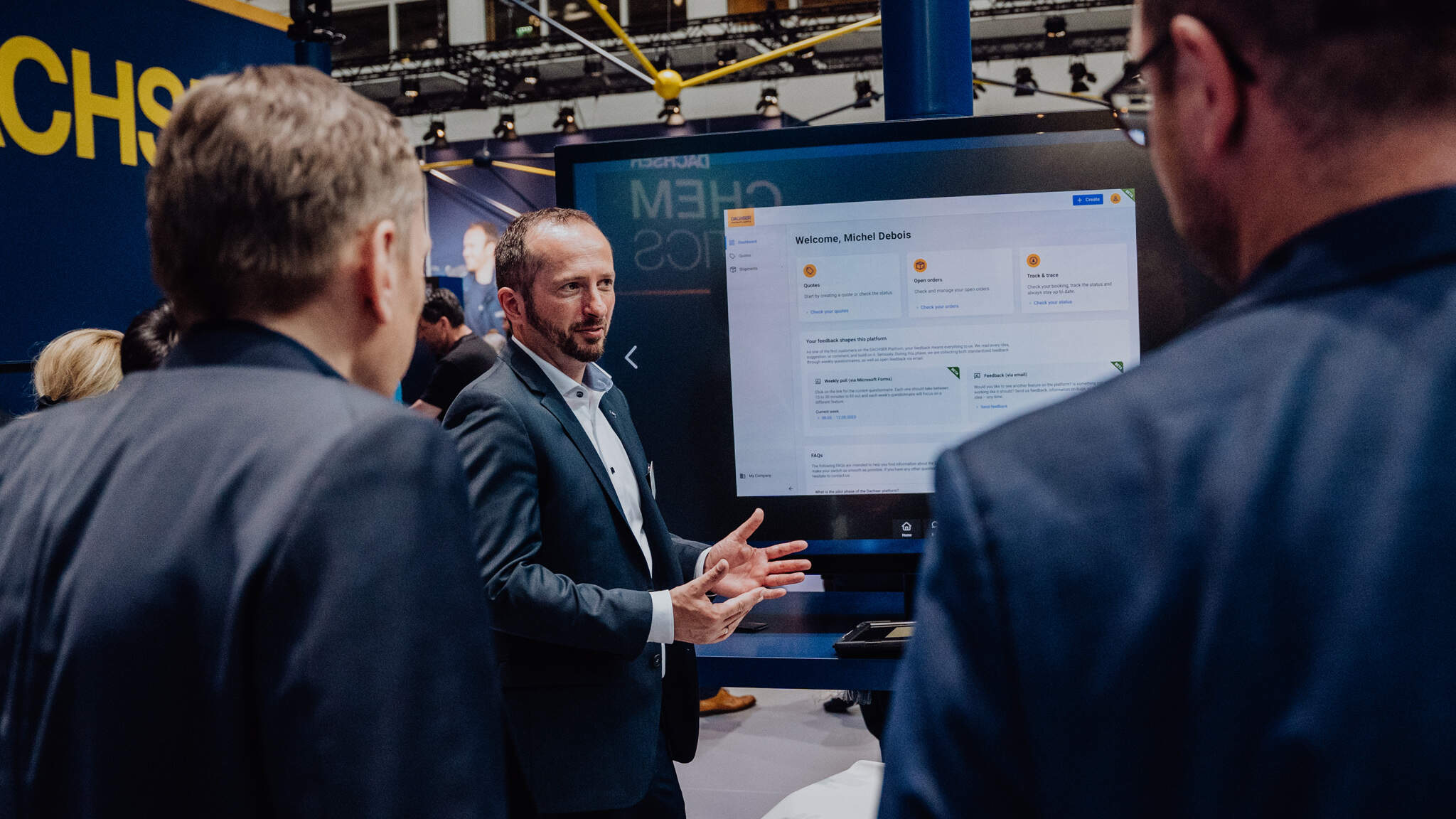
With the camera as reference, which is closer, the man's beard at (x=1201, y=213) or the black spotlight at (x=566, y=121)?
the man's beard at (x=1201, y=213)

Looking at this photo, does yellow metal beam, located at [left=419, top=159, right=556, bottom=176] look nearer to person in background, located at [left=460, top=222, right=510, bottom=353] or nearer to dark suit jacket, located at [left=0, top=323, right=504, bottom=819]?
person in background, located at [left=460, top=222, right=510, bottom=353]

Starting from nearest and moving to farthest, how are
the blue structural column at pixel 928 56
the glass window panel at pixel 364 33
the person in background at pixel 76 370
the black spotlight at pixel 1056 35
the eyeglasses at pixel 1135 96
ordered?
the eyeglasses at pixel 1135 96
the blue structural column at pixel 928 56
the person in background at pixel 76 370
the black spotlight at pixel 1056 35
the glass window panel at pixel 364 33

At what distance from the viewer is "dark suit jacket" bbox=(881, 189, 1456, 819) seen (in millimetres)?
549

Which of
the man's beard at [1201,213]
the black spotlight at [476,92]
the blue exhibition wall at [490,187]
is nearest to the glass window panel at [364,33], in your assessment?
the black spotlight at [476,92]

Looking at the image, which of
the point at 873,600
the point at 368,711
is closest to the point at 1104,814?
the point at 368,711

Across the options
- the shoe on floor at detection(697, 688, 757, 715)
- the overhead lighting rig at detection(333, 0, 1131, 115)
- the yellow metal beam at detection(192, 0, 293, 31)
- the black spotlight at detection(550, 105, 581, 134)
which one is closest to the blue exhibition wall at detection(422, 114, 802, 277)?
the overhead lighting rig at detection(333, 0, 1131, 115)

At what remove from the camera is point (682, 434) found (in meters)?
2.47

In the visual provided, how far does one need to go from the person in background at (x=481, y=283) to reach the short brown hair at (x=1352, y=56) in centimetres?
1058

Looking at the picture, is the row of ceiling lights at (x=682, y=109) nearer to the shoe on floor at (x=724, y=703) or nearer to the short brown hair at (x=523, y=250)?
the shoe on floor at (x=724, y=703)

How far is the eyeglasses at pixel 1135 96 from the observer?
70cm

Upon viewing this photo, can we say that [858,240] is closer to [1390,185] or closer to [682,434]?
[682,434]

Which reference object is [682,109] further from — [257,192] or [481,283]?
[257,192]

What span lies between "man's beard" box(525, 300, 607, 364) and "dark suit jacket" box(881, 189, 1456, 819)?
1.82 meters

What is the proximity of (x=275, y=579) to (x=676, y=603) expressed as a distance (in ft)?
4.41
